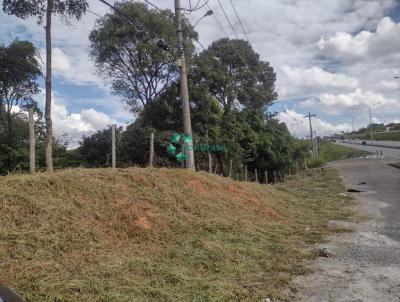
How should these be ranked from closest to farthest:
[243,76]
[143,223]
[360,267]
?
[360,267] < [143,223] < [243,76]

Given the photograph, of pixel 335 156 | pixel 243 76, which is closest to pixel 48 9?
pixel 243 76

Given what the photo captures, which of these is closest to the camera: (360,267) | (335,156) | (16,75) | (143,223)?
(360,267)

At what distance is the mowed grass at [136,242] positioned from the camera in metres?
4.70

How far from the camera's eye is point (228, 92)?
3472 centimetres

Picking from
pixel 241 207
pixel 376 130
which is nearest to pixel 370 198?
pixel 241 207

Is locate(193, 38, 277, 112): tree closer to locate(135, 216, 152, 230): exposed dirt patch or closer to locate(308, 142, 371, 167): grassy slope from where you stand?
locate(308, 142, 371, 167): grassy slope

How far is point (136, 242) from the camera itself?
20.8ft

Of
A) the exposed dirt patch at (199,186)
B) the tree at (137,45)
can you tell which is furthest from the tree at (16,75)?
the exposed dirt patch at (199,186)

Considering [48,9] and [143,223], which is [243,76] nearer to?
[48,9]

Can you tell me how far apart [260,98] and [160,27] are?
62.0 feet

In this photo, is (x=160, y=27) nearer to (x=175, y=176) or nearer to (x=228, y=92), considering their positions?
(x=228, y=92)

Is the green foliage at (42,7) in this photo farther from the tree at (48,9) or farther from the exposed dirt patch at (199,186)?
the exposed dirt patch at (199,186)

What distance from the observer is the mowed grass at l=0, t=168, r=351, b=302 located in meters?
4.70

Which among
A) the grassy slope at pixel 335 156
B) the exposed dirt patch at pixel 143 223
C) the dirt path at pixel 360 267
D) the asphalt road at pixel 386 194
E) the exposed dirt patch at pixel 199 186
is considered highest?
the grassy slope at pixel 335 156
